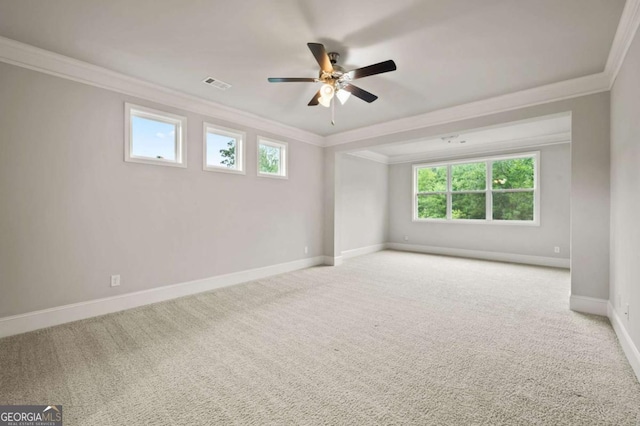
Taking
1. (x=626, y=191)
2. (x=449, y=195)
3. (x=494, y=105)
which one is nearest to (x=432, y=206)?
(x=449, y=195)

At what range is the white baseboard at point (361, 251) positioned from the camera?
6.95 meters

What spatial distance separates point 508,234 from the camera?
6488mm

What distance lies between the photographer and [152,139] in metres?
3.71

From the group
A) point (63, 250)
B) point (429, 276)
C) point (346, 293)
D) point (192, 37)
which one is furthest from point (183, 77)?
point (429, 276)

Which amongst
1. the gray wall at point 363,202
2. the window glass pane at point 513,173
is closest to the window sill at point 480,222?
the window glass pane at point 513,173

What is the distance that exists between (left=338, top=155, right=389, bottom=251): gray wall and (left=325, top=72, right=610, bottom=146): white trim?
4.85 feet

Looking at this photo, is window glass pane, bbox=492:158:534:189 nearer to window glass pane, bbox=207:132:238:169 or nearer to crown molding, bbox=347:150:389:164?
crown molding, bbox=347:150:389:164

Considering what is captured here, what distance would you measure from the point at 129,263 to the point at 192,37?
268cm

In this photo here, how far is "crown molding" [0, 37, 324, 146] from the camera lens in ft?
8.87

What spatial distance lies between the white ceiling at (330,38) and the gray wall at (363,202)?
3.56m

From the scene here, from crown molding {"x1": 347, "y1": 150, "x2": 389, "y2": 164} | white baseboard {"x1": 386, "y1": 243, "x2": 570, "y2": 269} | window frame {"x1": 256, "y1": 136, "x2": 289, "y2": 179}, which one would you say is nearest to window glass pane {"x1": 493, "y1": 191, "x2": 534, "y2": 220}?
white baseboard {"x1": 386, "y1": 243, "x2": 570, "y2": 269}

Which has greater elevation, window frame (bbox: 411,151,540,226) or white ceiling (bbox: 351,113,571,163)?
white ceiling (bbox: 351,113,571,163)

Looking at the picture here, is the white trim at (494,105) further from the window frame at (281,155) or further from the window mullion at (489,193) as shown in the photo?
the window mullion at (489,193)

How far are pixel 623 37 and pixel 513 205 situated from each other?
184 inches
